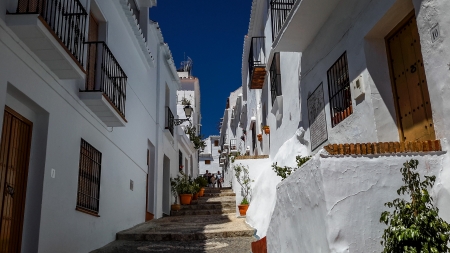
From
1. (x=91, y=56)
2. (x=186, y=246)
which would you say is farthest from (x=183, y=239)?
(x=91, y=56)

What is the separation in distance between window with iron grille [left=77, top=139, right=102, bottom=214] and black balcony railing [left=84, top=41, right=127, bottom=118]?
94 centimetres

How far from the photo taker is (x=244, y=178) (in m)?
13.4

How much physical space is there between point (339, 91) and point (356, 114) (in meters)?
0.90

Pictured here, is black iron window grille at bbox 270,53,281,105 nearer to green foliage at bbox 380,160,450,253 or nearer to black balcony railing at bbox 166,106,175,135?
black balcony railing at bbox 166,106,175,135

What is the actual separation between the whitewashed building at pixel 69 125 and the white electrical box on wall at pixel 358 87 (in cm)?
389

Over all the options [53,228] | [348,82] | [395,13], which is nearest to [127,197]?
[53,228]

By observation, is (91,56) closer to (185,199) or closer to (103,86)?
(103,86)

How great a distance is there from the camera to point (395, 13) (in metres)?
5.38

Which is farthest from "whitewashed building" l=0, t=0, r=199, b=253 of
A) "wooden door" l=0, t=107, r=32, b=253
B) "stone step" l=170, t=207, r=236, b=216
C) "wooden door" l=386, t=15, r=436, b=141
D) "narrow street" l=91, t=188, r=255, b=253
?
"wooden door" l=386, t=15, r=436, b=141

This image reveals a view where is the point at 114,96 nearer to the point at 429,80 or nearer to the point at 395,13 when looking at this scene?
the point at 395,13

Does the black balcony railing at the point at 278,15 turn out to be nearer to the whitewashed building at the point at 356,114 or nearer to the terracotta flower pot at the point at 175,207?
the whitewashed building at the point at 356,114

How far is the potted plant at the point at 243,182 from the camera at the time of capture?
12.7 metres

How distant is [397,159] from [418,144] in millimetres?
315

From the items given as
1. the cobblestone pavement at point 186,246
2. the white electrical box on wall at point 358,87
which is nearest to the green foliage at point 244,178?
the cobblestone pavement at point 186,246
